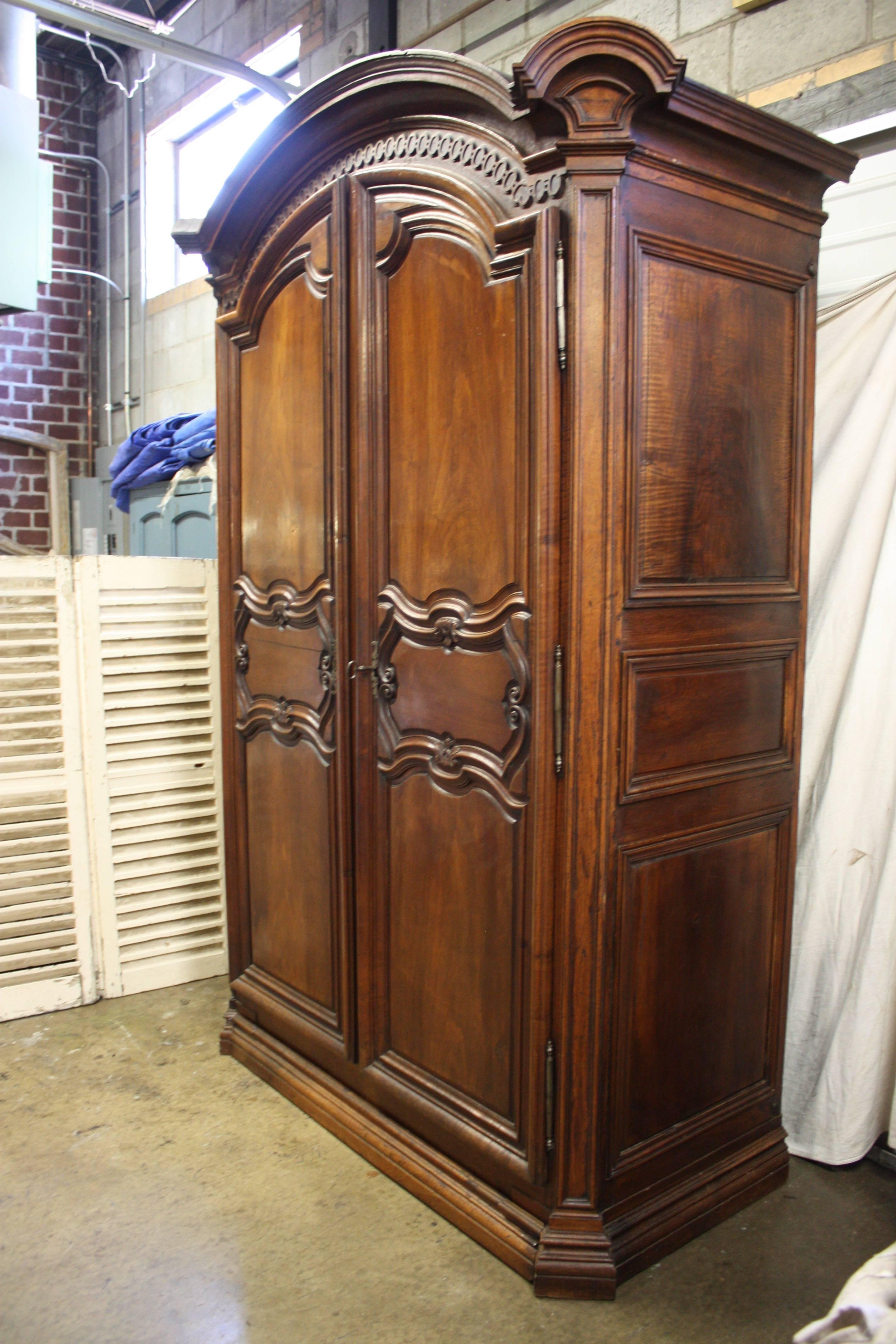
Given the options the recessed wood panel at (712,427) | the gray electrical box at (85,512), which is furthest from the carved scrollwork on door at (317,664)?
the gray electrical box at (85,512)

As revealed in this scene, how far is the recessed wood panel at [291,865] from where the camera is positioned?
219cm

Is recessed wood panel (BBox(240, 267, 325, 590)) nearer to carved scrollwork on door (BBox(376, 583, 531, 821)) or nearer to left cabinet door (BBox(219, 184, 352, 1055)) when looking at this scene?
left cabinet door (BBox(219, 184, 352, 1055))

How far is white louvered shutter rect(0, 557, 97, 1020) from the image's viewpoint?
270 centimetres

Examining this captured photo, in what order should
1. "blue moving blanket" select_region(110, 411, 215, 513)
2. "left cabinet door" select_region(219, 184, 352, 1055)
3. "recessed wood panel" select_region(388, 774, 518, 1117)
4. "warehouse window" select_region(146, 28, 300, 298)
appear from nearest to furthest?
"recessed wood panel" select_region(388, 774, 518, 1117) < "left cabinet door" select_region(219, 184, 352, 1055) < "blue moving blanket" select_region(110, 411, 215, 513) < "warehouse window" select_region(146, 28, 300, 298)

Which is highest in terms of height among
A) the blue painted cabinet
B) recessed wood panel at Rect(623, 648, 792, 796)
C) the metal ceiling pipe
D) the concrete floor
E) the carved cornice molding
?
the metal ceiling pipe

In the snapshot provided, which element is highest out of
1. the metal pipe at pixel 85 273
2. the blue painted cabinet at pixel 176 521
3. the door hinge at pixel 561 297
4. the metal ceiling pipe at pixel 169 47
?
the metal ceiling pipe at pixel 169 47

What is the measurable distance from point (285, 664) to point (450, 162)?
1080mm

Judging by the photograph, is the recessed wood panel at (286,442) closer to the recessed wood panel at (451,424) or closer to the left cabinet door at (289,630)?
the left cabinet door at (289,630)

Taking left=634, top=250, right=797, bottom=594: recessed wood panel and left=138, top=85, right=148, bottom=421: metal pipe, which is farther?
left=138, top=85, right=148, bottom=421: metal pipe

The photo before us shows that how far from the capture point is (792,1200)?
75.2 inches

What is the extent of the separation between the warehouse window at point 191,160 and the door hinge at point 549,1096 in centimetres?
381


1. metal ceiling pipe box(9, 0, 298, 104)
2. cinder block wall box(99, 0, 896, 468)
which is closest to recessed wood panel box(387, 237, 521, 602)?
cinder block wall box(99, 0, 896, 468)

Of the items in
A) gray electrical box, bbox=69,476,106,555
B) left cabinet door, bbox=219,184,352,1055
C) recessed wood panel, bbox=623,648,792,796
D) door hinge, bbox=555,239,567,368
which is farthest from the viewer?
gray electrical box, bbox=69,476,106,555

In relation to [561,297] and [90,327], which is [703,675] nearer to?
[561,297]
